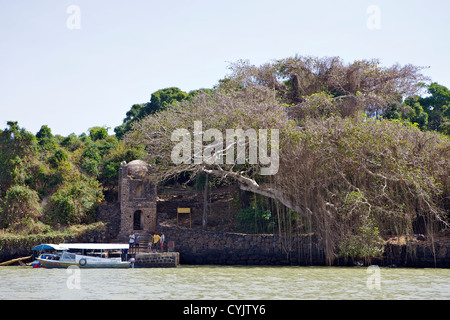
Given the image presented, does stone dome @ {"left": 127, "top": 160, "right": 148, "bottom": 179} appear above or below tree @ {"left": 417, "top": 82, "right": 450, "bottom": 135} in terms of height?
below

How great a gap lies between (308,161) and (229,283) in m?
8.22

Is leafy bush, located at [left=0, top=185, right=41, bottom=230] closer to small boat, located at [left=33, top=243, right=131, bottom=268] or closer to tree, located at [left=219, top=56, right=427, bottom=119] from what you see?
small boat, located at [left=33, top=243, right=131, bottom=268]

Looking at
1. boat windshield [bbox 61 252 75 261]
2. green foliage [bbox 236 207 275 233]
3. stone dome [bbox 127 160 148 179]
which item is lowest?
boat windshield [bbox 61 252 75 261]

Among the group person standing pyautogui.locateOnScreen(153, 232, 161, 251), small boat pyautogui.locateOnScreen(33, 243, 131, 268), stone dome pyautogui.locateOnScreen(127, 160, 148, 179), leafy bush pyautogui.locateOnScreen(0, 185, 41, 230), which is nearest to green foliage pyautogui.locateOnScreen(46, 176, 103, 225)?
leafy bush pyautogui.locateOnScreen(0, 185, 41, 230)

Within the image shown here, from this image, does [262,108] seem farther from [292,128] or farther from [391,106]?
[391,106]

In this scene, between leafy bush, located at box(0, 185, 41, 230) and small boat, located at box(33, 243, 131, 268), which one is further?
leafy bush, located at box(0, 185, 41, 230)

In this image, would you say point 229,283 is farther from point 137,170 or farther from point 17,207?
point 17,207

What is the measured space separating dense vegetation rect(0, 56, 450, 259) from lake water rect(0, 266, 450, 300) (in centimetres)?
276

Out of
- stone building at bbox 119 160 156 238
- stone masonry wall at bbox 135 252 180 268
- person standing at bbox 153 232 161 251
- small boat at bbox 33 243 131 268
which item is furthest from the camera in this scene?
stone building at bbox 119 160 156 238

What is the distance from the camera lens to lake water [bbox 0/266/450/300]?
15188 millimetres

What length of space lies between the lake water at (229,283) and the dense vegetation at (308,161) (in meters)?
2.76

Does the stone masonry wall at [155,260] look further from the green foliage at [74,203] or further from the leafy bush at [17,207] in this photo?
the leafy bush at [17,207]

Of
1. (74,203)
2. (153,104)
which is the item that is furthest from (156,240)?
(153,104)

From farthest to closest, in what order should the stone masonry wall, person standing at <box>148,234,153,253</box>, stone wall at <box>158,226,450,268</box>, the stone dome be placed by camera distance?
the stone dome, person standing at <box>148,234,153,253</box>, the stone masonry wall, stone wall at <box>158,226,450,268</box>
